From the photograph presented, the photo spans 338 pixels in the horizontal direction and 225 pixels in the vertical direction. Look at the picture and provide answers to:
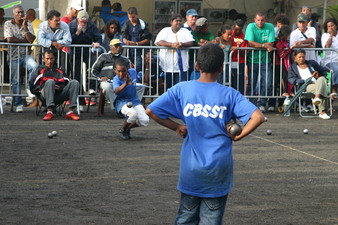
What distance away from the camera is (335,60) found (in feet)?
52.5

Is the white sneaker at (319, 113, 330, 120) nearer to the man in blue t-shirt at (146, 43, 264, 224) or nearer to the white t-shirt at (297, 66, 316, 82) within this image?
the white t-shirt at (297, 66, 316, 82)

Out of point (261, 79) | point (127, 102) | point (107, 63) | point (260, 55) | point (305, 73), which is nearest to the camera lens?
point (127, 102)

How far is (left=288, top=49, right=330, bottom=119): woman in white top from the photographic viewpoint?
14.5m

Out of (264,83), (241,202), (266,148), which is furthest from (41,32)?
(241,202)

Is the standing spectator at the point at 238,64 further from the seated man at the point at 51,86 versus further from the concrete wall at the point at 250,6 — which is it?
the concrete wall at the point at 250,6

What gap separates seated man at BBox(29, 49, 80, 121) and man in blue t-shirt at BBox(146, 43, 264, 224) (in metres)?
8.65

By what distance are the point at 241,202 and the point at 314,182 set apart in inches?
53.2

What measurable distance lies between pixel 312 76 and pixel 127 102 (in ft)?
14.9

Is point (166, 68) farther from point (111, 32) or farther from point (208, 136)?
point (208, 136)

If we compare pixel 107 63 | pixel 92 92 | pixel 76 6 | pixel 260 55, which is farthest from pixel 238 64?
pixel 76 6

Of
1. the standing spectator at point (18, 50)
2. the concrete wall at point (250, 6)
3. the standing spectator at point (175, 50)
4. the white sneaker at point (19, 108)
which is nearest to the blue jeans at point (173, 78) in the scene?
the standing spectator at point (175, 50)

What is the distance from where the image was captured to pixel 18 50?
48.5ft

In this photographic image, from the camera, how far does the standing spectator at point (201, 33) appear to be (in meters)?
15.1

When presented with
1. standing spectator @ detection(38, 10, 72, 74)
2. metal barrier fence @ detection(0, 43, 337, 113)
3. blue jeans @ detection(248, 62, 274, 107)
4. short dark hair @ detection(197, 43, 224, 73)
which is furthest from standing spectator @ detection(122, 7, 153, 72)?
short dark hair @ detection(197, 43, 224, 73)
